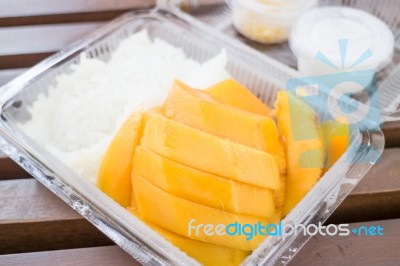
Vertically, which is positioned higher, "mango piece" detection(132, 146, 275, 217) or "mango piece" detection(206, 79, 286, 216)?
"mango piece" detection(206, 79, 286, 216)

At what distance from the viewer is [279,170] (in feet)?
2.69

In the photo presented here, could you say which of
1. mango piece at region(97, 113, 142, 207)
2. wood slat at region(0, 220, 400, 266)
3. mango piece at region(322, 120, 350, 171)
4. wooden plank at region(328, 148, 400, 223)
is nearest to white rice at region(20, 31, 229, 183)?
mango piece at region(97, 113, 142, 207)

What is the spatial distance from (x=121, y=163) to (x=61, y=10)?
64cm

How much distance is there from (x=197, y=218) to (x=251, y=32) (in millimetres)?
Answer: 643

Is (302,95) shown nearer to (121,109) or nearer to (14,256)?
(121,109)

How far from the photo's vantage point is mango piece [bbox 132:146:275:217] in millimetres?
721

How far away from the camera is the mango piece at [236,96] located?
36.1 inches

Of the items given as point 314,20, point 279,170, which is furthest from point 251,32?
point 279,170

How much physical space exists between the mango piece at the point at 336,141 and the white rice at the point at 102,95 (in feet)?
0.87

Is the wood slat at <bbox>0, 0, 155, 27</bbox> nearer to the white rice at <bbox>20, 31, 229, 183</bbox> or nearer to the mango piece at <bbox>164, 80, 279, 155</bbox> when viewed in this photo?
the white rice at <bbox>20, 31, 229, 183</bbox>

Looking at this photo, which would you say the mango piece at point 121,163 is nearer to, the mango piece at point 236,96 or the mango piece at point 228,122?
the mango piece at point 228,122

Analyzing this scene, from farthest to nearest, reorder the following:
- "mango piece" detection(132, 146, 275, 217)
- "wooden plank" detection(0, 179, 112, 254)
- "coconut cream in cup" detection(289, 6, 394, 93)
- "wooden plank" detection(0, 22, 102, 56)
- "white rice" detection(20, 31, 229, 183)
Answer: "wooden plank" detection(0, 22, 102, 56) < "coconut cream in cup" detection(289, 6, 394, 93) < "white rice" detection(20, 31, 229, 183) < "wooden plank" detection(0, 179, 112, 254) < "mango piece" detection(132, 146, 275, 217)

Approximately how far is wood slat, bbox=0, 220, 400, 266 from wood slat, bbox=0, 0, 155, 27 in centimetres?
69

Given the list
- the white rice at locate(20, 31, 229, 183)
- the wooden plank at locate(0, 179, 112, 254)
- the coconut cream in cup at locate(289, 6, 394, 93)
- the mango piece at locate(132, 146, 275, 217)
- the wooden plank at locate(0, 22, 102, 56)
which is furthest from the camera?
A: the wooden plank at locate(0, 22, 102, 56)
